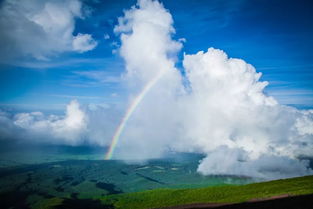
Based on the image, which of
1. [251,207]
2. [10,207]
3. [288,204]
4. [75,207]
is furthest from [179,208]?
[10,207]

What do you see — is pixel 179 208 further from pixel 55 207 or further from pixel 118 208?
pixel 55 207

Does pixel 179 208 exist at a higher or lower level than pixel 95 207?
higher

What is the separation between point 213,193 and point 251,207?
130 feet

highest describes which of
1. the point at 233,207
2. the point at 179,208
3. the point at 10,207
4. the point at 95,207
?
the point at 233,207

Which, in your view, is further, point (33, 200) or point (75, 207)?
point (33, 200)

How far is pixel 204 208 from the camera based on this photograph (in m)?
50.6

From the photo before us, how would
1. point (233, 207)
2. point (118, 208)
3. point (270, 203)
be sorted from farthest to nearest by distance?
point (118, 208), point (233, 207), point (270, 203)

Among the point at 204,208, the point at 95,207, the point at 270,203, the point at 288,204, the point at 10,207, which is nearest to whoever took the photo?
the point at 288,204

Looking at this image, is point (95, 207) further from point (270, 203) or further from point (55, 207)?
point (270, 203)

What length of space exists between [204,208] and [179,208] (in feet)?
48.9

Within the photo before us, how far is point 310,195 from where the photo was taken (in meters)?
38.2

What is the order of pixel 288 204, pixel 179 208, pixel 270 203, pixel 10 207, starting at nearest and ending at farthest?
pixel 288 204, pixel 270 203, pixel 179 208, pixel 10 207

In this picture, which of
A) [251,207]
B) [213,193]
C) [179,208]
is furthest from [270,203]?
[213,193]

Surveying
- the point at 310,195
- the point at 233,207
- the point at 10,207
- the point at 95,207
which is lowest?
the point at 10,207
